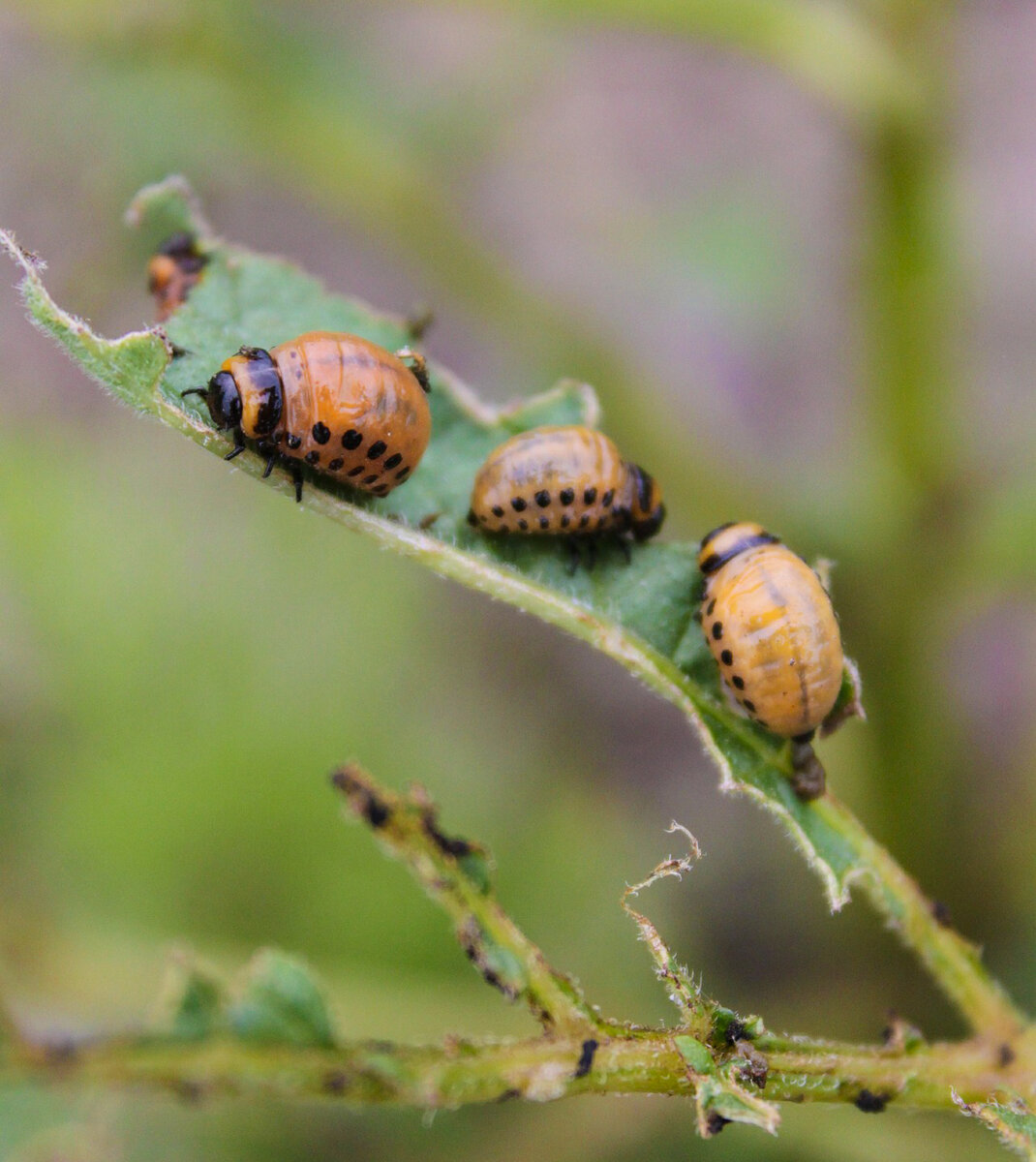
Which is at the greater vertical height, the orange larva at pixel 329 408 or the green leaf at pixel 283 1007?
the orange larva at pixel 329 408

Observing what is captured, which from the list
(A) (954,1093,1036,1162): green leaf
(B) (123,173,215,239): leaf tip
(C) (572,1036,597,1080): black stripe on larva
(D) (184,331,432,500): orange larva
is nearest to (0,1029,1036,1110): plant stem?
(C) (572,1036,597,1080): black stripe on larva

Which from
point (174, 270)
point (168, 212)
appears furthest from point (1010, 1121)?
point (168, 212)

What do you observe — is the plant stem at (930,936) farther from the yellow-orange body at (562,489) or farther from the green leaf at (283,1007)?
the green leaf at (283,1007)

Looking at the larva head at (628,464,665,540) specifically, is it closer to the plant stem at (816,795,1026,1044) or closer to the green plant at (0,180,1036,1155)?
the green plant at (0,180,1036,1155)

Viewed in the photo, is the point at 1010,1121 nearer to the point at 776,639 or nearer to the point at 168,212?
the point at 776,639

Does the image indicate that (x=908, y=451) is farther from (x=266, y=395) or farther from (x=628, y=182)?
(x=628, y=182)

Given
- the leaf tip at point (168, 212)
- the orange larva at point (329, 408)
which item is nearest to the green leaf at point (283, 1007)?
the orange larva at point (329, 408)
